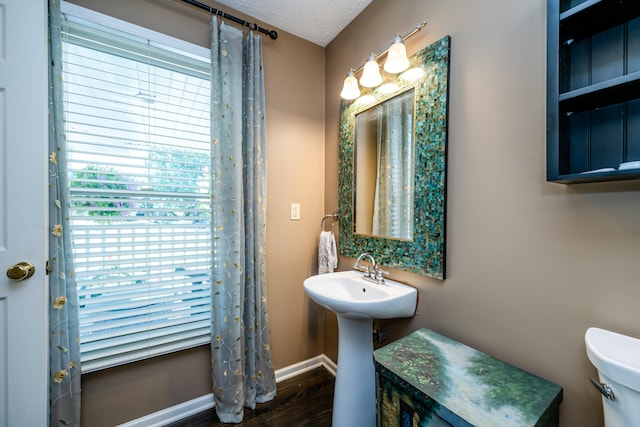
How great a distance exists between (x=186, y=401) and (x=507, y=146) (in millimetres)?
2087

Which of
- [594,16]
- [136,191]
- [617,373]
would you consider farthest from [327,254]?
[594,16]

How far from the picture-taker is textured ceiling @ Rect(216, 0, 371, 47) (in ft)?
5.04

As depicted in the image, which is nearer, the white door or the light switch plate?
the white door

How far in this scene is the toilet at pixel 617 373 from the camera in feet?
1.83

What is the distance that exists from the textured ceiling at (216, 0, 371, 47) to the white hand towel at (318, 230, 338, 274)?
4.62 ft

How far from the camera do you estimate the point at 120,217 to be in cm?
132

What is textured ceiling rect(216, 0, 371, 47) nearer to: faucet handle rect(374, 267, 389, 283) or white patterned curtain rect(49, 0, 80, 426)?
white patterned curtain rect(49, 0, 80, 426)

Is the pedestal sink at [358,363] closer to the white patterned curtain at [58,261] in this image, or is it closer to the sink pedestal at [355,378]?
the sink pedestal at [355,378]

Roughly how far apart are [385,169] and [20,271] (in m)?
1.61

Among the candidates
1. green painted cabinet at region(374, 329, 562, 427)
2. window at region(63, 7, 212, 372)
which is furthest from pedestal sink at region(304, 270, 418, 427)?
window at region(63, 7, 212, 372)

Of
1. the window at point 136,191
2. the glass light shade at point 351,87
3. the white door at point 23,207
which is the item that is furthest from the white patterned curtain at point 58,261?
the glass light shade at point 351,87

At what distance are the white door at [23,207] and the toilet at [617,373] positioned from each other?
68.9 inches

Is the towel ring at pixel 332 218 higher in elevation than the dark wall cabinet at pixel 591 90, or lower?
lower

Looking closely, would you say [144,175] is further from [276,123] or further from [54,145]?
[276,123]
